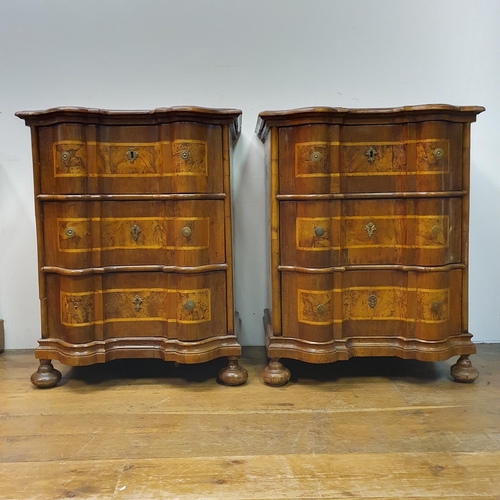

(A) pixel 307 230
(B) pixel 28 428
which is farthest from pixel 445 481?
(B) pixel 28 428

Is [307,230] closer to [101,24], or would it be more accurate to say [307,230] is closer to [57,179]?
[57,179]

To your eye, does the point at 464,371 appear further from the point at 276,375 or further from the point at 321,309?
the point at 276,375

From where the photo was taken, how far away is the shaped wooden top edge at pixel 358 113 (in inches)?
76.9

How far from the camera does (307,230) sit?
80.7 inches

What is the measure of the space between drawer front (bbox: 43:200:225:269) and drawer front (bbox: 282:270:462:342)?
0.40m

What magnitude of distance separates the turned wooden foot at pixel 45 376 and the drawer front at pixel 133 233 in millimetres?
453

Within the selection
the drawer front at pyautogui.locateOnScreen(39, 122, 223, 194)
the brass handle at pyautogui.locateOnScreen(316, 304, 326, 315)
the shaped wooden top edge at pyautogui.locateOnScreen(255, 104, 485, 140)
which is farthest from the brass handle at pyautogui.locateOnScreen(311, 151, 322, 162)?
the brass handle at pyautogui.locateOnScreen(316, 304, 326, 315)

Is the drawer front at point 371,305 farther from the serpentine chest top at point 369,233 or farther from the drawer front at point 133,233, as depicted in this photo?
the drawer front at point 133,233

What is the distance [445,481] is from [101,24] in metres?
2.54

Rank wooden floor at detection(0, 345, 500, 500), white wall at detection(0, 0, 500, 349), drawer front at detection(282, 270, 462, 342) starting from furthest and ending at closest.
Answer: white wall at detection(0, 0, 500, 349), drawer front at detection(282, 270, 462, 342), wooden floor at detection(0, 345, 500, 500)

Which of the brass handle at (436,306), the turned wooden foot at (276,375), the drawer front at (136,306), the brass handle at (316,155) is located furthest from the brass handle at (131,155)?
the brass handle at (436,306)

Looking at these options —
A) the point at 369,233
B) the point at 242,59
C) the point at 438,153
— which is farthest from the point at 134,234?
the point at 438,153

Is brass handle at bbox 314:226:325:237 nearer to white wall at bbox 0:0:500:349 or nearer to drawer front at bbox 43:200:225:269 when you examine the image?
drawer front at bbox 43:200:225:269

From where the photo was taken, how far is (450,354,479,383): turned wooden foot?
2.14 metres
